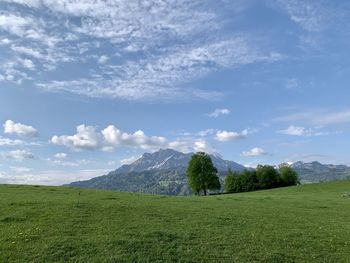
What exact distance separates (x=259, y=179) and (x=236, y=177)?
8850 millimetres

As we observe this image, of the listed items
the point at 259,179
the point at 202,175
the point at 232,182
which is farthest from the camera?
the point at 232,182

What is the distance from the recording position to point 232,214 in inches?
1341

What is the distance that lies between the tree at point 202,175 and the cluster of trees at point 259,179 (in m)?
20.1

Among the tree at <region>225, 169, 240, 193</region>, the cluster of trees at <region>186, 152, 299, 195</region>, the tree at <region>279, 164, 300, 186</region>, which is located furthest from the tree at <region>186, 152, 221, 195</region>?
the tree at <region>279, 164, 300, 186</region>

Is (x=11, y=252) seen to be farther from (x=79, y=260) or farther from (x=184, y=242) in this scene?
(x=184, y=242)

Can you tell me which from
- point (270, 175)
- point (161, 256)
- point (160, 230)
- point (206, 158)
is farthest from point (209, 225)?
point (270, 175)

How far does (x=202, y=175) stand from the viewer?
128 meters

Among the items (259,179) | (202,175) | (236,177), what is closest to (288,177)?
Result: (259,179)

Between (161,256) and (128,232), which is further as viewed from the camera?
(128,232)

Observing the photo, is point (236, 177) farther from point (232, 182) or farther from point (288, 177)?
→ point (288, 177)

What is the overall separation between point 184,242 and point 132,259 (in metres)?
3.98

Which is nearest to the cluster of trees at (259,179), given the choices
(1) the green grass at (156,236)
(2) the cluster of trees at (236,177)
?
(2) the cluster of trees at (236,177)

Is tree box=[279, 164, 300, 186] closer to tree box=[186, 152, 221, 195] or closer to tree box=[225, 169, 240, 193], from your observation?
tree box=[225, 169, 240, 193]

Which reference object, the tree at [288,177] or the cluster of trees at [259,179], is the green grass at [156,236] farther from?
the tree at [288,177]
